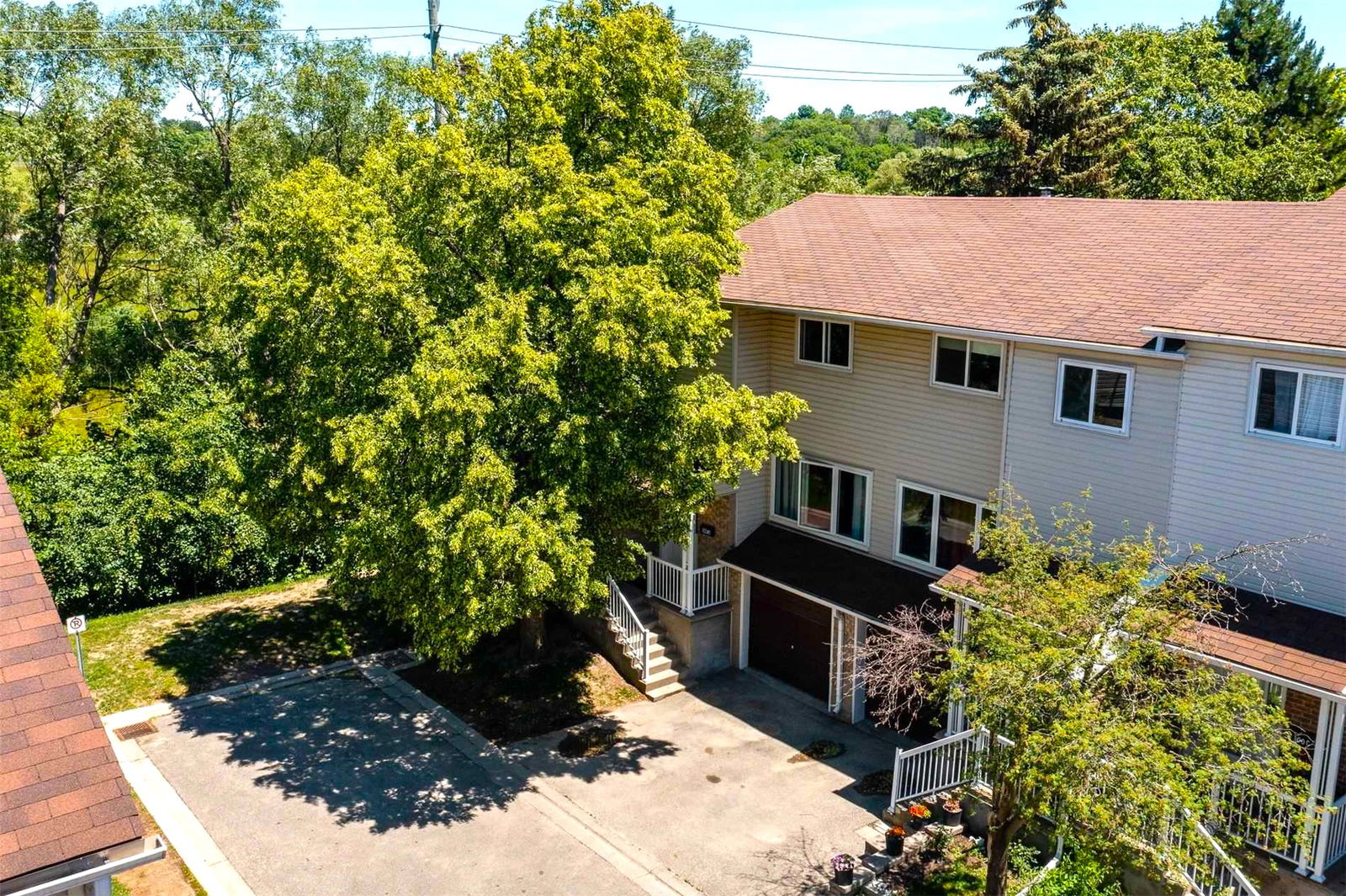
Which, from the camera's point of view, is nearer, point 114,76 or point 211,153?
point 114,76

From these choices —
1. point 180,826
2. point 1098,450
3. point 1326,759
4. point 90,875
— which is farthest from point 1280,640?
point 180,826

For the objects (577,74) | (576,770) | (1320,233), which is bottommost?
(576,770)

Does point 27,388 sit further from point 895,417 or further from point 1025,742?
point 1025,742

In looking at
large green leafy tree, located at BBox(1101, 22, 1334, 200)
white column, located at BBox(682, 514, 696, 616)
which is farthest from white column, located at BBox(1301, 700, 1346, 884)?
large green leafy tree, located at BBox(1101, 22, 1334, 200)

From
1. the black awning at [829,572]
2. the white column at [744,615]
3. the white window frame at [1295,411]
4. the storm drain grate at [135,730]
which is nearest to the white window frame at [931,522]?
the black awning at [829,572]

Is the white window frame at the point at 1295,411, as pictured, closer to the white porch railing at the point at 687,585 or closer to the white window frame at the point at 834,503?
the white window frame at the point at 834,503

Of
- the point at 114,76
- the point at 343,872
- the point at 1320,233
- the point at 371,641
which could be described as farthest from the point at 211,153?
the point at 1320,233

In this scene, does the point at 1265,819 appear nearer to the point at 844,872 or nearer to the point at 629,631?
the point at 844,872
